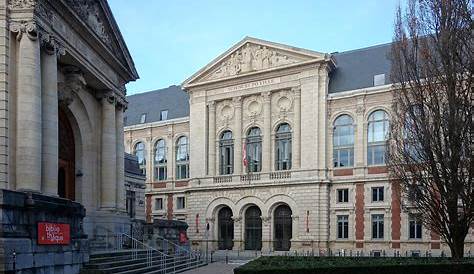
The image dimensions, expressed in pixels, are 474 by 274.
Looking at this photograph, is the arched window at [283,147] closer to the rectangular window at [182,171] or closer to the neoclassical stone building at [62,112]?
the rectangular window at [182,171]

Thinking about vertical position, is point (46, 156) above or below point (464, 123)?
below

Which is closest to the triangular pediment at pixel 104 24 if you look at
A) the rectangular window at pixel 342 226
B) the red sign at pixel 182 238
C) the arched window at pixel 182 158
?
the red sign at pixel 182 238

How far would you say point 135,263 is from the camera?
2050 cm

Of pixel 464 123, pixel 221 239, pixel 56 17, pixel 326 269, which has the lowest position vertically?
pixel 221 239

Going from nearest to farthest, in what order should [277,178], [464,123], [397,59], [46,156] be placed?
[46,156]
[464,123]
[397,59]
[277,178]

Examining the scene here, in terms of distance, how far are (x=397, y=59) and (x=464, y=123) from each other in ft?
13.1

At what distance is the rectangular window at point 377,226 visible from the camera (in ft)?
149

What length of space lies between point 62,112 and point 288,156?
1158 inches

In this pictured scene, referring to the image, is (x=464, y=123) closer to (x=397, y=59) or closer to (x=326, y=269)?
(x=397, y=59)

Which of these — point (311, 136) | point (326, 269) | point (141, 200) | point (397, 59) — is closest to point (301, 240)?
point (311, 136)

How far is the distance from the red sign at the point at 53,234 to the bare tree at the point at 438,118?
12275 millimetres

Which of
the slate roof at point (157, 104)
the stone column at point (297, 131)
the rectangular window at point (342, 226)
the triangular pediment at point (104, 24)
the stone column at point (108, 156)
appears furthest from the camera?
the slate roof at point (157, 104)

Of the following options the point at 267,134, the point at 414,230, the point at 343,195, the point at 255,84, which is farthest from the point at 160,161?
the point at 414,230

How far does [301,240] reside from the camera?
47344mm
